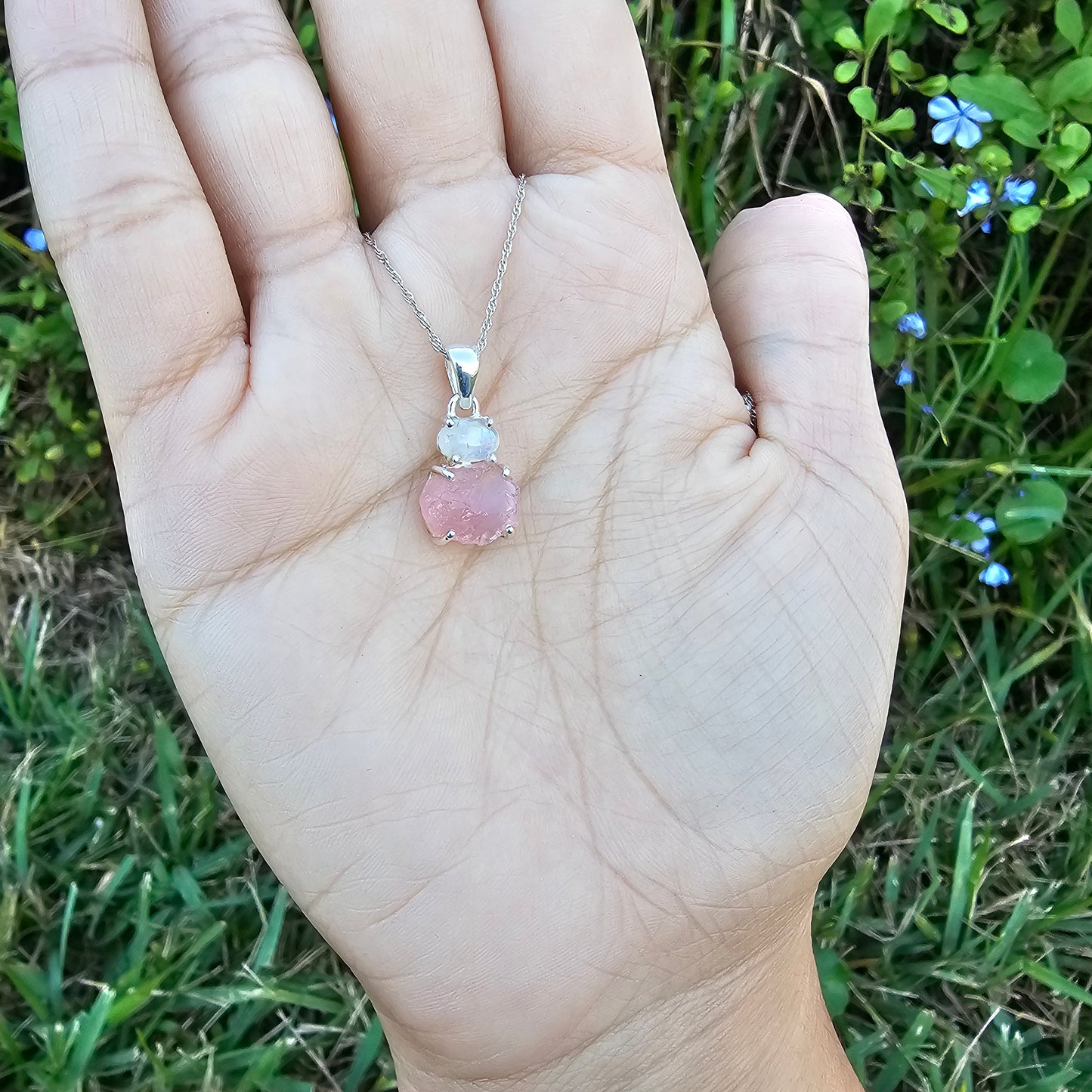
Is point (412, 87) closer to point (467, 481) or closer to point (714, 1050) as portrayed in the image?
point (467, 481)

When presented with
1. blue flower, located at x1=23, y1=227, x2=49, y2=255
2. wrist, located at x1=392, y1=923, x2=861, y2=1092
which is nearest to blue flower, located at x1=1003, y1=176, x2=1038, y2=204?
wrist, located at x1=392, y1=923, x2=861, y2=1092

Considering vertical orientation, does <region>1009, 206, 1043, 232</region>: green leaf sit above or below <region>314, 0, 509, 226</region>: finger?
below

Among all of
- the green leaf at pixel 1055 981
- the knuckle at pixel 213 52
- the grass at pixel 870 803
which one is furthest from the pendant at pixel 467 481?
the green leaf at pixel 1055 981

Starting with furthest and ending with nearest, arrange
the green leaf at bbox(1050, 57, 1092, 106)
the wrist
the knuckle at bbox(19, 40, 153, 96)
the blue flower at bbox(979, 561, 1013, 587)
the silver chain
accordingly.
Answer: the blue flower at bbox(979, 561, 1013, 587)
the green leaf at bbox(1050, 57, 1092, 106)
the silver chain
the wrist
the knuckle at bbox(19, 40, 153, 96)

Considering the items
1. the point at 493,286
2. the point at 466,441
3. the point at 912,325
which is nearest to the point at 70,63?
the point at 493,286

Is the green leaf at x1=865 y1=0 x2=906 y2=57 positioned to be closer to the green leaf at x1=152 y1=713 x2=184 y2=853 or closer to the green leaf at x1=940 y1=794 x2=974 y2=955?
the green leaf at x1=940 y1=794 x2=974 y2=955

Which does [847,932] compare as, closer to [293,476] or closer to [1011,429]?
[1011,429]

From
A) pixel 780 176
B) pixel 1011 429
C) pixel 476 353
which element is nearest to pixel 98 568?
pixel 476 353
